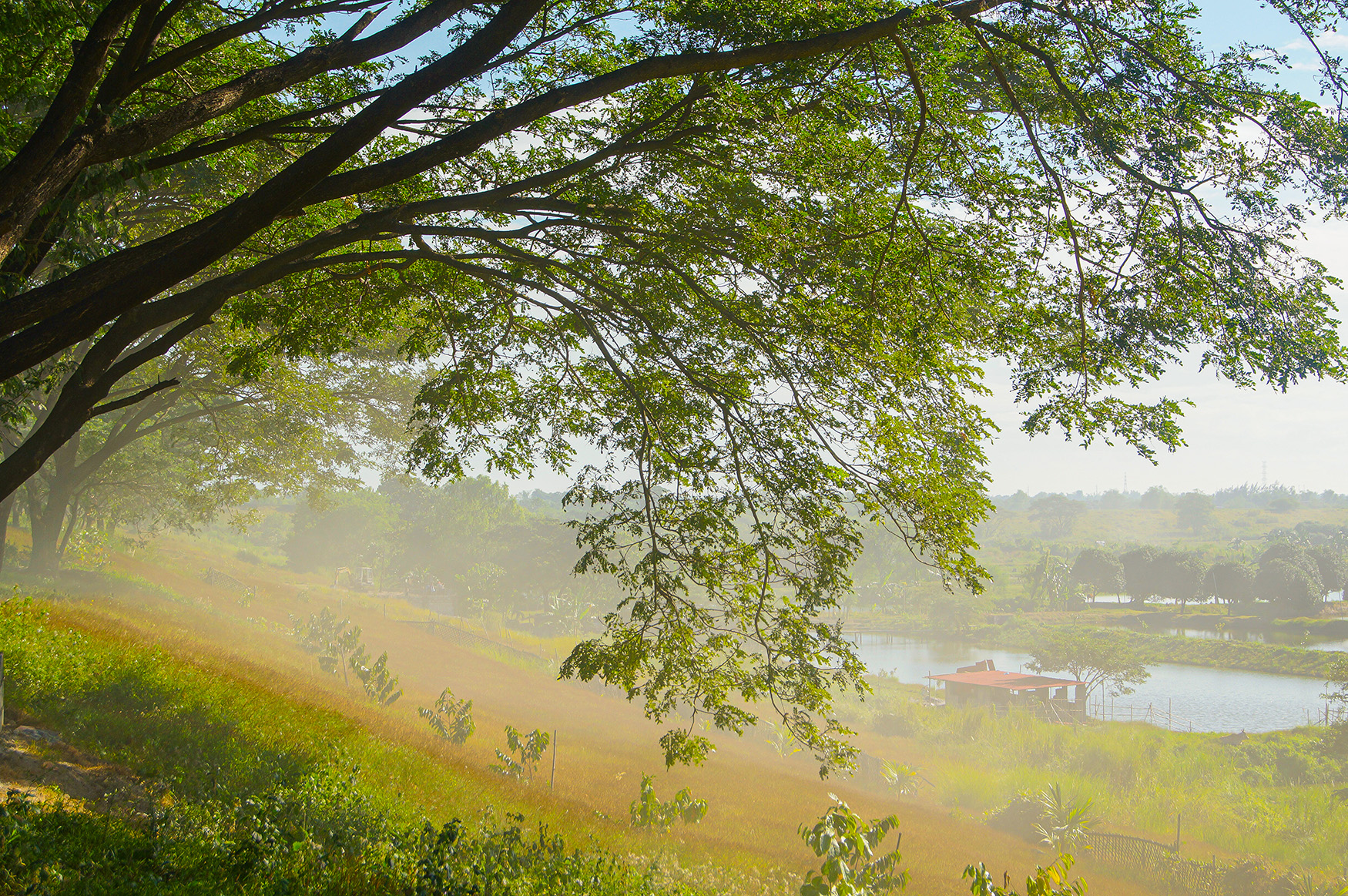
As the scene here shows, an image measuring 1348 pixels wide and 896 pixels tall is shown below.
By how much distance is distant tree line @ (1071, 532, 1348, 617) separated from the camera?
8100cm

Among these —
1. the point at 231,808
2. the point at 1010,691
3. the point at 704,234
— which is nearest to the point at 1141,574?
the point at 1010,691

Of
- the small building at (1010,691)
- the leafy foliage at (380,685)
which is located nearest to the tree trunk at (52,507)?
the leafy foliage at (380,685)

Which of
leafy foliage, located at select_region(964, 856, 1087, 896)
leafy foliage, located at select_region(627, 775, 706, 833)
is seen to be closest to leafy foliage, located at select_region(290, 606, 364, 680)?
leafy foliage, located at select_region(627, 775, 706, 833)

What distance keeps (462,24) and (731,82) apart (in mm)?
3173

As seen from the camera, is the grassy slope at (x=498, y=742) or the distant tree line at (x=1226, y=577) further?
the distant tree line at (x=1226, y=577)

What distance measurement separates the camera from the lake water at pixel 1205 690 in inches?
1885

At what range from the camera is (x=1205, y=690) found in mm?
58688

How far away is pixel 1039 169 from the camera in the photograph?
7316 millimetres

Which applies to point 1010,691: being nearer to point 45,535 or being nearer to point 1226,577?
point 45,535

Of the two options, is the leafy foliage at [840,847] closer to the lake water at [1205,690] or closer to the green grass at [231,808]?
the green grass at [231,808]

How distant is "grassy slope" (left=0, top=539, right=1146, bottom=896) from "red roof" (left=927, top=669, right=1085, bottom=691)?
18.0 meters

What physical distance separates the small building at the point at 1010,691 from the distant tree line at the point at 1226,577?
50599 millimetres

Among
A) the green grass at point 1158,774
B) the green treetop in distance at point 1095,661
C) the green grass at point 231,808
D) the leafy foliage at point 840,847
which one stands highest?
the green grass at point 231,808

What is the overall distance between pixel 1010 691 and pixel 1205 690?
26.0 metres
